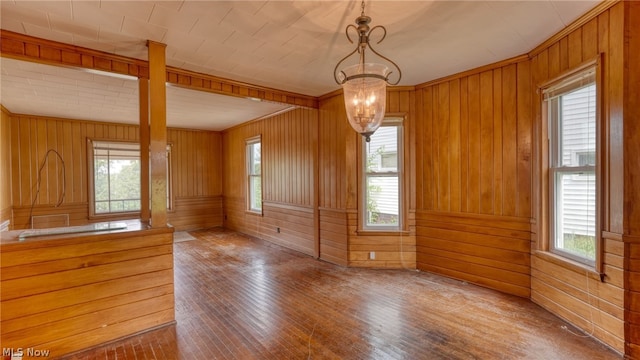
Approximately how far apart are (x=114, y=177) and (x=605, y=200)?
8181 mm

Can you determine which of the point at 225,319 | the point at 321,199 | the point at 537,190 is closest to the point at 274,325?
the point at 225,319

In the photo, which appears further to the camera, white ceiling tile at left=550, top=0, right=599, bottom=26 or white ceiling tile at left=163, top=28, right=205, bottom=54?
white ceiling tile at left=163, top=28, right=205, bottom=54

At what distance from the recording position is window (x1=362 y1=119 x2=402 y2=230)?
14.2ft

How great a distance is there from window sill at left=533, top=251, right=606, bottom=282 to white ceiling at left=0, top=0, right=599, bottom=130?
2.10m

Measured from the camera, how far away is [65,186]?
6156 millimetres

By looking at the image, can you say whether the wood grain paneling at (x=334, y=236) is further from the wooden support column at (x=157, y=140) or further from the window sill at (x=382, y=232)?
the wooden support column at (x=157, y=140)

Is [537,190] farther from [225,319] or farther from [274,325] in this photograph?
[225,319]

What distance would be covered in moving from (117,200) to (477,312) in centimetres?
729

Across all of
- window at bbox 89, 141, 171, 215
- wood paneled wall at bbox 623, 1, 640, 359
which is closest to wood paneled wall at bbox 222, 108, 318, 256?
window at bbox 89, 141, 171, 215

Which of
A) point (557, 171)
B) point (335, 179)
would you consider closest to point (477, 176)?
point (557, 171)

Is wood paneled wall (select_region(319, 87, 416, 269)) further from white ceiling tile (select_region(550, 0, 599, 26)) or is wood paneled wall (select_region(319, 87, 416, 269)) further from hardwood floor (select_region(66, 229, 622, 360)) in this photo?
white ceiling tile (select_region(550, 0, 599, 26))

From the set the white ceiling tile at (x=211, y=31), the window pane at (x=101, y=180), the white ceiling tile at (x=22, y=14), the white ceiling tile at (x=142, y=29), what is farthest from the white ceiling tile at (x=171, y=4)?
the window pane at (x=101, y=180)

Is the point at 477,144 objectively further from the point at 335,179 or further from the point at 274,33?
the point at 274,33

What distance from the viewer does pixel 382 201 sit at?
4.44m
